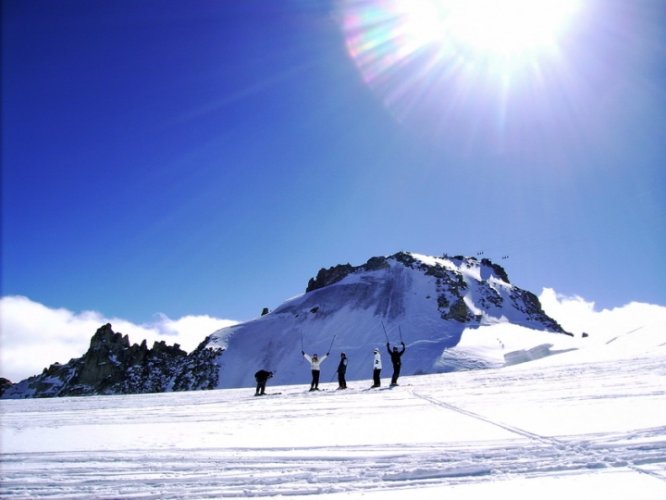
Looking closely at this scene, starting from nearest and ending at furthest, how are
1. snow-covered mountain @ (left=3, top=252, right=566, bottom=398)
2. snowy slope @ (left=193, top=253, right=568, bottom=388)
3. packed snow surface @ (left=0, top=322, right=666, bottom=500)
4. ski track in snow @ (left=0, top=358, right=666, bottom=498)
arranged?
packed snow surface @ (left=0, top=322, right=666, bottom=500), ski track in snow @ (left=0, top=358, right=666, bottom=498), snowy slope @ (left=193, top=253, right=568, bottom=388), snow-covered mountain @ (left=3, top=252, right=566, bottom=398)

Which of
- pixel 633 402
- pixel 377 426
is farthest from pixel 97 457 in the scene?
pixel 633 402

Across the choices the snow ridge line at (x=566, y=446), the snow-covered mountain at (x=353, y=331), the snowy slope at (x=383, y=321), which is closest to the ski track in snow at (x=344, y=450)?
the snow ridge line at (x=566, y=446)

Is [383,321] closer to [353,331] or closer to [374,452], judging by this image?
[353,331]

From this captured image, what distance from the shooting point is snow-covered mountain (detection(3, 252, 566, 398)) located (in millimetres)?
67938

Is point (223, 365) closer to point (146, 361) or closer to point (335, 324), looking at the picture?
point (335, 324)

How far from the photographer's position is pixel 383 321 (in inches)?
3206

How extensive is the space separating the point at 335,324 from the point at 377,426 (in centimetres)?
7679

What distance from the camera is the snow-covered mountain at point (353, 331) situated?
67.9 m

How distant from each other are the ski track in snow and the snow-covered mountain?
4580 centimetres

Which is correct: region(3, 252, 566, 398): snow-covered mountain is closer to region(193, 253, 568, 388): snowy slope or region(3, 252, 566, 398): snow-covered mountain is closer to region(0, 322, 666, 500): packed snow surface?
region(193, 253, 568, 388): snowy slope

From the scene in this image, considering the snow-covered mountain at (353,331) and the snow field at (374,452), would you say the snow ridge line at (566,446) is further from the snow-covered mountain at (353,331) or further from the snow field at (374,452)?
the snow-covered mountain at (353,331)

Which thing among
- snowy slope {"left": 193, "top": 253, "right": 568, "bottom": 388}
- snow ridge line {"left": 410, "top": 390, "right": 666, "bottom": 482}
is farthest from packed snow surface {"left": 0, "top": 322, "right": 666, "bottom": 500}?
snowy slope {"left": 193, "top": 253, "right": 568, "bottom": 388}

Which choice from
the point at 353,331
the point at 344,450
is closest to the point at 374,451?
the point at 344,450

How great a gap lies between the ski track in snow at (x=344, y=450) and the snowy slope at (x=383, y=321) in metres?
46.9
